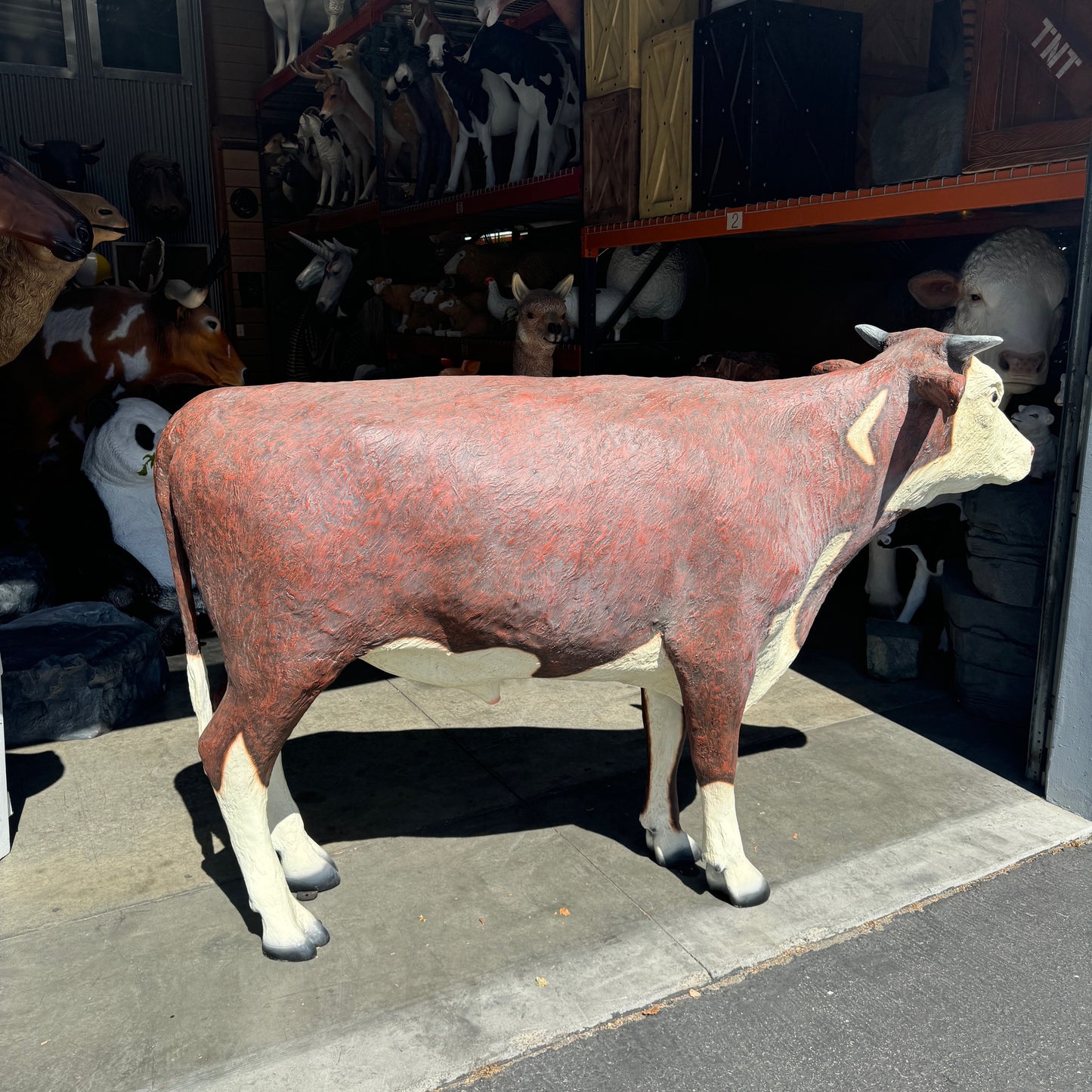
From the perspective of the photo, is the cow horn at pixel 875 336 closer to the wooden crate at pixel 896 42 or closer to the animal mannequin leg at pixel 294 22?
the wooden crate at pixel 896 42

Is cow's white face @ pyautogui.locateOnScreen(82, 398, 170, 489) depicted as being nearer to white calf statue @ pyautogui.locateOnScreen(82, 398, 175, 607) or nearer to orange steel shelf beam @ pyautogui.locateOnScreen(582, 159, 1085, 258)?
white calf statue @ pyautogui.locateOnScreen(82, 398, 175, 607)

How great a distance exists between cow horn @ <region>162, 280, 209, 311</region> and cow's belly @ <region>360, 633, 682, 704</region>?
14.2 feet

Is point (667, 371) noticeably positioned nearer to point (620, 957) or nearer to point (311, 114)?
point (620, 957)

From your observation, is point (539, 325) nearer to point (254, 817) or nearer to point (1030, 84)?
point (1030, 84)

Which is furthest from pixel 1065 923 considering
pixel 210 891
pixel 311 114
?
pixel 311 114

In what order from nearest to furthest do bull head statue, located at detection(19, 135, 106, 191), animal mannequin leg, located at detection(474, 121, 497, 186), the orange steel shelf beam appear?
the orange steel shelf beam < animal mannequin leg, located at detection(474, 121, 497, 186) < bull head statue, located at detection(19, 135, 106, 191)

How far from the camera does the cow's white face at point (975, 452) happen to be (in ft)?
9.38

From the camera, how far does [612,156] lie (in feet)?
18.3

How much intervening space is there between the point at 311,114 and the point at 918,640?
8.33 m

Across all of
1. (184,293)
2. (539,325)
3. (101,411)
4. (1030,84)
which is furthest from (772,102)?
(101,411)

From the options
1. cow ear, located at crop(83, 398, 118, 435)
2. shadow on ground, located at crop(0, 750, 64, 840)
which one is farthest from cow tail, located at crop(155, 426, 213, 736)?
cow ear, located at crop(83, 398, 118, 435)

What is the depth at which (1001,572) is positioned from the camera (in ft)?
14.0

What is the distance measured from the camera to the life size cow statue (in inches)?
95.0

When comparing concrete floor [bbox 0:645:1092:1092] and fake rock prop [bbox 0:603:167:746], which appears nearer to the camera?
concrete floor [bbox 0:645:1092:1092]
